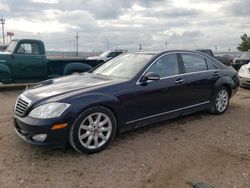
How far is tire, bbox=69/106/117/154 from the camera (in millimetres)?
4082

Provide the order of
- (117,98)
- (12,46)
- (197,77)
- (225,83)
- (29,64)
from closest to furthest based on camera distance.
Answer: (117,98)
(197,77)
(225,83)
(29,64)
(12,46)

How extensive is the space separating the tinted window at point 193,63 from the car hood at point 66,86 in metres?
1.70

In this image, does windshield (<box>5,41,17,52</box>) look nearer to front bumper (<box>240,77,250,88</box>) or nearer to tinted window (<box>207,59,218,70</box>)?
tinted window (<box>207,59,218,70</box>)

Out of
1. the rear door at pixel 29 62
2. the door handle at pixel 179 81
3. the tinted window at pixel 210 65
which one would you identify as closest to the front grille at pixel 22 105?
the door handle at pixel 179 81

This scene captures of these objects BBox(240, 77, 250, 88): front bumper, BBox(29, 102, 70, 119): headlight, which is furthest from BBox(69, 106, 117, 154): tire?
BBox(240, 77, 250, 88): front bumper

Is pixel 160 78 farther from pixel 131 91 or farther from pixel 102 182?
pixel 102 182

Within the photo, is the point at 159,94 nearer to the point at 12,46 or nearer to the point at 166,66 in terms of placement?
the point at 166,66

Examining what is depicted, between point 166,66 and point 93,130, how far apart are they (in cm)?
195

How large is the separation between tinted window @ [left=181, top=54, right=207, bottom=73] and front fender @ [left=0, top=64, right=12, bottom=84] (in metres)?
6.54

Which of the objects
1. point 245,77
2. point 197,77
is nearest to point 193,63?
point 197,77

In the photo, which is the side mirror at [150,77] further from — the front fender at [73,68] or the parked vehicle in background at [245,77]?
the parked vehicle in background at [245,77]

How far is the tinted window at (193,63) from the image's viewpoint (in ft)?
18.8

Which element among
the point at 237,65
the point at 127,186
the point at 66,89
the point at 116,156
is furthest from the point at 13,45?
the point at 237,65

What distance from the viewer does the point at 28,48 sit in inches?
409
